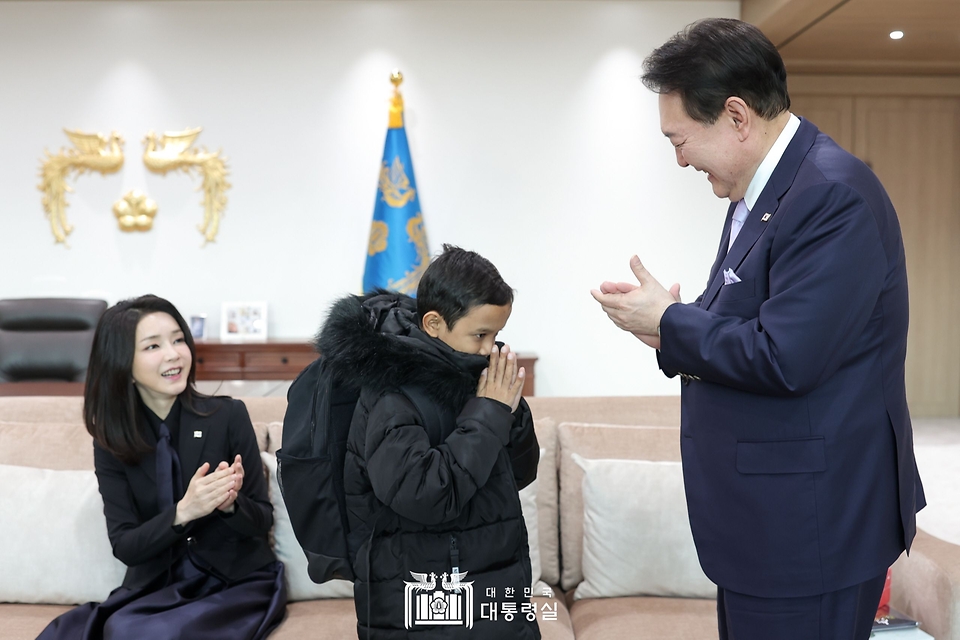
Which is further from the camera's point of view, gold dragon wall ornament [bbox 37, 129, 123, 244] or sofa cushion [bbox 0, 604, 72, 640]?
gold dragon wall ornament [bbox 37, 129, 123, 244]

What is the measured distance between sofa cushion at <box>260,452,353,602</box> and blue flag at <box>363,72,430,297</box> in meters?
2.73

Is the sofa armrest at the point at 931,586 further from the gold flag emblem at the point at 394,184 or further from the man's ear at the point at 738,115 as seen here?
the gold flag emblem at the point at 394,184

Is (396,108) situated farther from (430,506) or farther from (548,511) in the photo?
(430,506)

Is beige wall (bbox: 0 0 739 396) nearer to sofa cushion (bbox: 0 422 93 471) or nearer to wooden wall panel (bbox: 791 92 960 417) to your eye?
wooden wall panel (bbox: 791 92 960 417)

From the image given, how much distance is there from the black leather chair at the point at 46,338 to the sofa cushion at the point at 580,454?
2.50 meters

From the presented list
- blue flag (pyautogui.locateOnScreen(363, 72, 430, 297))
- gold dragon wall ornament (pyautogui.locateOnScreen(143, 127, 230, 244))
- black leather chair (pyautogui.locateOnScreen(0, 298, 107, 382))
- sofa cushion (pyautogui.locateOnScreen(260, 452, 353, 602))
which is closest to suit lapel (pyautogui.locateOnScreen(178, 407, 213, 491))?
sofa cushion (pyautogui.locateOnScreen(260, 452, 353, 602))

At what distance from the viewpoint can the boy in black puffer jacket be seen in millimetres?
1362

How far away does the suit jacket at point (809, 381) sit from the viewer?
107cm

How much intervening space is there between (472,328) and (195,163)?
412cm

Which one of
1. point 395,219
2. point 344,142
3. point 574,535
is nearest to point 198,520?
point 574,535

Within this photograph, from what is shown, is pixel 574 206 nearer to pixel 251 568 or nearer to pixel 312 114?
pixel 312 114

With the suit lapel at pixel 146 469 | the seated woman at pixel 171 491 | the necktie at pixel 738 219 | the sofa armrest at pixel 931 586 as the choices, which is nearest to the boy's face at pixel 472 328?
the necktie at pixel 738 219

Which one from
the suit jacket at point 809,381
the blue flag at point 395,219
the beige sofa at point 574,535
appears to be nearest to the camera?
the suit jacket at point 809,381

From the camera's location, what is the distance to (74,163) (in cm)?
502
